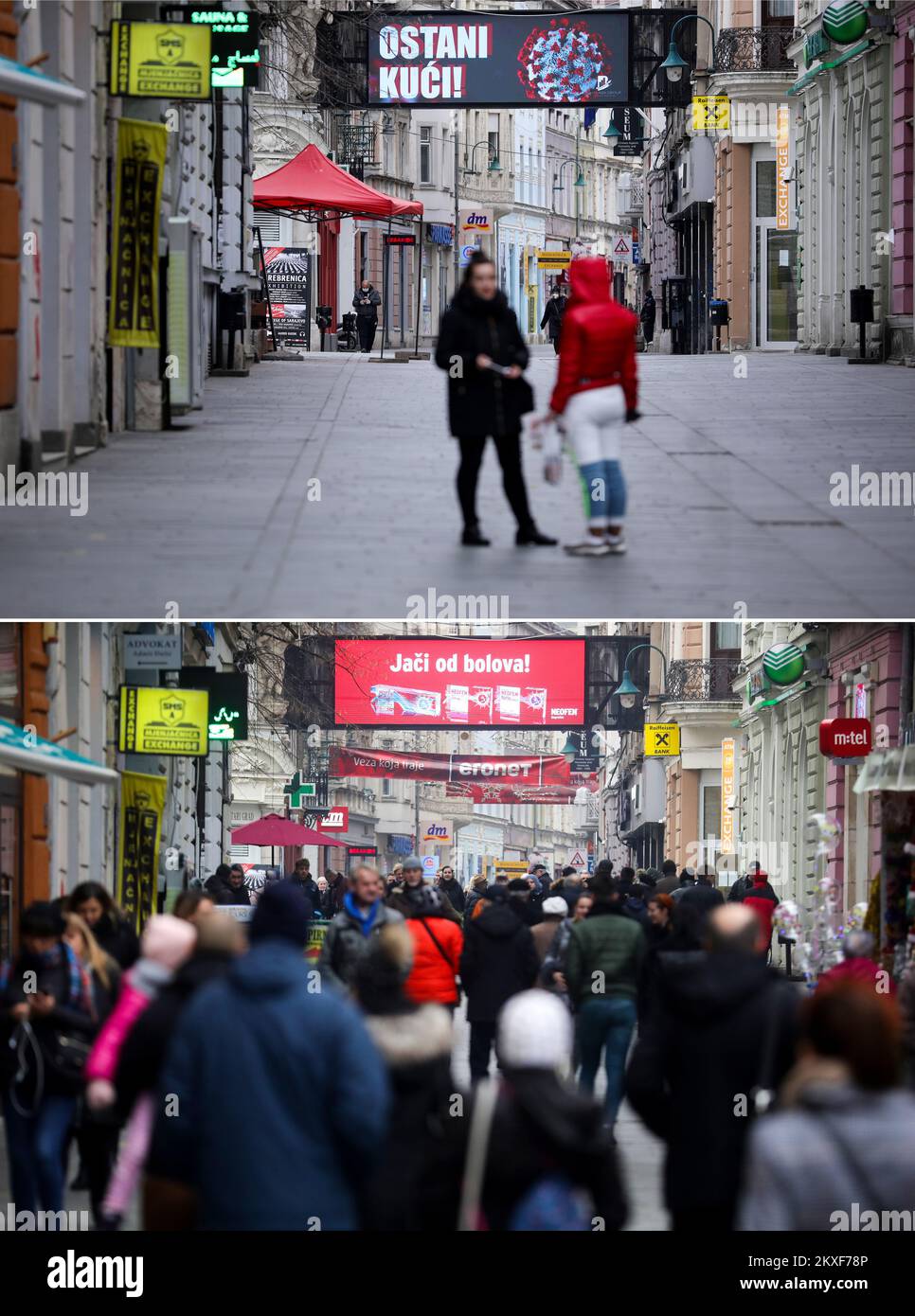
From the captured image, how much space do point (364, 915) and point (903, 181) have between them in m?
22.0

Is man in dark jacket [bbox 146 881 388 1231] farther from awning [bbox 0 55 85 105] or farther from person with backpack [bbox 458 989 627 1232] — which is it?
awning [bbox 0 55 85 105]

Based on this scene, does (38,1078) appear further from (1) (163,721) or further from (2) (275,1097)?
(1) (163,721)

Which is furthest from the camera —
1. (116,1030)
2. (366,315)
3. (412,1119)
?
(366,315)

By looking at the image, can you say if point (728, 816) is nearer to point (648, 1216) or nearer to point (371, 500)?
point (371, 500)

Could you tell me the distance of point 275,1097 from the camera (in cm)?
602

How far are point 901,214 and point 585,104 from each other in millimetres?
12013

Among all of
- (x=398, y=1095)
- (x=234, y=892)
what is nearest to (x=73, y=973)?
(x=398, y=1095)

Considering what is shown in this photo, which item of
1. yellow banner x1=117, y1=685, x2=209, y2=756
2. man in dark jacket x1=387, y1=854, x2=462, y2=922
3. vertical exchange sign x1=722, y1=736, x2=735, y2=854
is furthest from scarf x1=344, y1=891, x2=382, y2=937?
vertical exchange sign x1=722, y1=736, x2=735, y2=854

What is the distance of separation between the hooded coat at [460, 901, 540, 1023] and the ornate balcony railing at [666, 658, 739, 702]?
3258 cm

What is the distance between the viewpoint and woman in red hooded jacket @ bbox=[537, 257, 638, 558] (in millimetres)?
12805

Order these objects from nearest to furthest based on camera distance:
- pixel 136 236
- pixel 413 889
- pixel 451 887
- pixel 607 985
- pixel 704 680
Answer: pixel 607 985 < pixel 413 889 < pixel 136 236 < pixel 451 887 < pixel 704 680

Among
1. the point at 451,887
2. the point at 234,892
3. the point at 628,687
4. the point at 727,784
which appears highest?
the point at 628,687

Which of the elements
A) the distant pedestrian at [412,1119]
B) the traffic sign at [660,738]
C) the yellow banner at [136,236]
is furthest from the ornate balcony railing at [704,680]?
the distant pedestrian at [412,1119]
